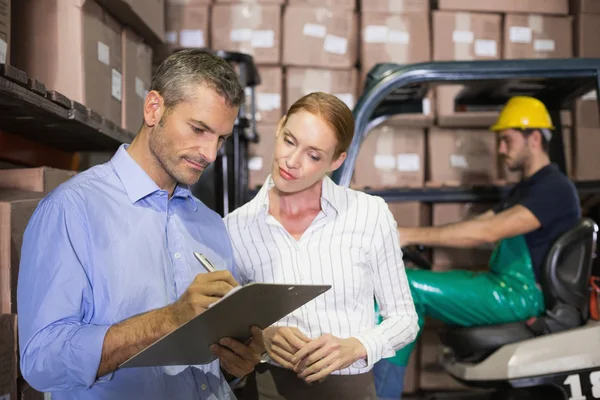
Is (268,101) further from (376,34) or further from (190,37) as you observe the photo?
(376,34)

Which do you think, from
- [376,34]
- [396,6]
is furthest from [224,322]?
[396,6]

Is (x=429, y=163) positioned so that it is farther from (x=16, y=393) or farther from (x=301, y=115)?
(x=16, y=393)

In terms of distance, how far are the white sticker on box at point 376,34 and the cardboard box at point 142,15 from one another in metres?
1.53

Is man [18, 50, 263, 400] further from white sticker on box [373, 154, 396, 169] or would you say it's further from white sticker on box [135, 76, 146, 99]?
white sticker on box [373, 154, 396, 169]

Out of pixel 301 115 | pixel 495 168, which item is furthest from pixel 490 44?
pixel 301 115

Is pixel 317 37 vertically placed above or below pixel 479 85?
above

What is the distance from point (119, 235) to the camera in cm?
147

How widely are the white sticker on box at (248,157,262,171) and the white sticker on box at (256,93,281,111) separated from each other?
1.06ft

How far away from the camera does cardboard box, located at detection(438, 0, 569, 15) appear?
14.7 ft

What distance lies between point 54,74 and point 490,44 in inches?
119

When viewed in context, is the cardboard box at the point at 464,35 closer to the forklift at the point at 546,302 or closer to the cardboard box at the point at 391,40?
the cardboard box at the point at 391,40

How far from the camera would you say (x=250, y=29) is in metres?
4.40

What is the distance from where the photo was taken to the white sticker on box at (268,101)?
175 inches

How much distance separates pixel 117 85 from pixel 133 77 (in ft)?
0.86
